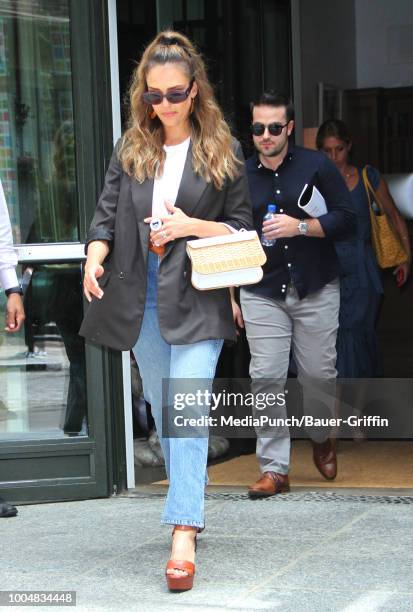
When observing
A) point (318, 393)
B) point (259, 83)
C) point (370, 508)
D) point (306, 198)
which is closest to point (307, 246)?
point (306, 198)

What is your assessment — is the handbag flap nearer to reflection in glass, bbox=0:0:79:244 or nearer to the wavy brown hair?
the wavy brown hair

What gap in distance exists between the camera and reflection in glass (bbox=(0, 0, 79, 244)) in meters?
5.87

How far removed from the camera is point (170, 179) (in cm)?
443

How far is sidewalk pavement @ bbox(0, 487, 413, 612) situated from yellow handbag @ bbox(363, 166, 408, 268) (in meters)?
2.17

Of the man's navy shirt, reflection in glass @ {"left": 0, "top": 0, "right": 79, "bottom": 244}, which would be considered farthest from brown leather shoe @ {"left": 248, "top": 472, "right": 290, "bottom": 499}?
reflection in glass @ {"left": 0, "top": 0, "right": 79, "bottom": 244}

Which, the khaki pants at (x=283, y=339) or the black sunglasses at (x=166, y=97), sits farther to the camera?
the khaki pants at (x=283, y=339)

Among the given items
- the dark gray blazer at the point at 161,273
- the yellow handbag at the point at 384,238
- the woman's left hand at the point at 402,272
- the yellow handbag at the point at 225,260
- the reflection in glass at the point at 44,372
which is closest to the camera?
the yellow handbag at the point at 225,260

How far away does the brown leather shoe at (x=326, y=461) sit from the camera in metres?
6.29

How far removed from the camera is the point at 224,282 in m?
4.25

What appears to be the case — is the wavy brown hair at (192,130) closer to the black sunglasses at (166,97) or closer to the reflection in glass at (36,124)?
the black sunglasses at (166,97)

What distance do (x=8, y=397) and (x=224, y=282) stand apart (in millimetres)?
2110

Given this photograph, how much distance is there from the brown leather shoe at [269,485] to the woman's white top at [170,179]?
187 cm

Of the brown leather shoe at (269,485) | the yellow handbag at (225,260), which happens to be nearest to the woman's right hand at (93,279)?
the yellow handbag at (225,260)

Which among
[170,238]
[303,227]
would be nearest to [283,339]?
[303,227]
